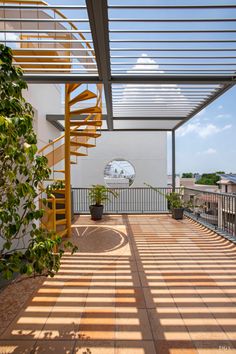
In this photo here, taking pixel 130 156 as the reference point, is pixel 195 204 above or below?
below

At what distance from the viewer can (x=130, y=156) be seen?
10.1 meters

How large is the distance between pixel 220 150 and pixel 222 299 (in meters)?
10.6

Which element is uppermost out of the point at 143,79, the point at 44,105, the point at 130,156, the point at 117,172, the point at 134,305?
the point at 44,105

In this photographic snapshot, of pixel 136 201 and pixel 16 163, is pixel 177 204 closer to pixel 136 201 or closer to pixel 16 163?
pixel 136 201

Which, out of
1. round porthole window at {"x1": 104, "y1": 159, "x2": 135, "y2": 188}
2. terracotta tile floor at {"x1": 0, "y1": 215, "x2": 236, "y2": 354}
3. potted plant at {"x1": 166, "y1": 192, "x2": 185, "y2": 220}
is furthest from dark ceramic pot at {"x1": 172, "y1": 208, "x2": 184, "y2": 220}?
round porthole window at {"x1": 104, "y1": 159, "x2": 135, "y2": 188}

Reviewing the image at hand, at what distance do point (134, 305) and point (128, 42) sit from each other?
108 inches

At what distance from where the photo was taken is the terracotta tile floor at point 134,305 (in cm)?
185

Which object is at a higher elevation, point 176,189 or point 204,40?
point 204,40

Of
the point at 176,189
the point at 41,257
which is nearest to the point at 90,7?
the point at 41,257

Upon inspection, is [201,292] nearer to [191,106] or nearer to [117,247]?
[117,247]

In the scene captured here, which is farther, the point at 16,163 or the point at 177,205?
the point at 177,205

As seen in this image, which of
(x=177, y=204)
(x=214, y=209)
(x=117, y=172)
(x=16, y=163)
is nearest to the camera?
(x=16, y=163)

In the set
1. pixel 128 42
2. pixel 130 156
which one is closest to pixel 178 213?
pixel 130 156

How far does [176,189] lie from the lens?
752cm
